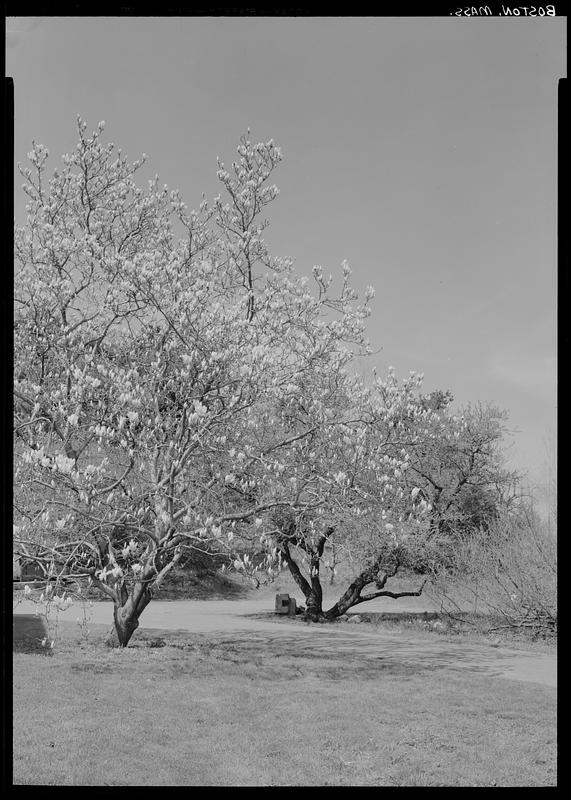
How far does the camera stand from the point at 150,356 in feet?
29.6

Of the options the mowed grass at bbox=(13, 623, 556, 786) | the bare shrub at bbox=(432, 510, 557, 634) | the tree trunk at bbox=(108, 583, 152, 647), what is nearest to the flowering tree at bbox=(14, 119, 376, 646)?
the tree trunk at bbox=(108, 583, 152, 647)

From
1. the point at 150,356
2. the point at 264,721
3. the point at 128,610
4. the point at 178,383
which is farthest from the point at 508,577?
the point at 150,356

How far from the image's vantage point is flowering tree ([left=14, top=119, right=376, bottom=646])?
778 cm

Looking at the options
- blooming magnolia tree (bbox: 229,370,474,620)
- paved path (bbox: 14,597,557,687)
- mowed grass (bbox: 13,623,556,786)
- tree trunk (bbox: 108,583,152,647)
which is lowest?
paved path (bbox: 14,597,557,687)

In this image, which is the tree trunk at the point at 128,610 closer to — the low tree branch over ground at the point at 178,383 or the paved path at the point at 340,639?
the low tree branch over ground at the point at 178,383

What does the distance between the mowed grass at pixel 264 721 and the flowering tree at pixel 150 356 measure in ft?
4.44

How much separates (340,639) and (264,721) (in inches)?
187

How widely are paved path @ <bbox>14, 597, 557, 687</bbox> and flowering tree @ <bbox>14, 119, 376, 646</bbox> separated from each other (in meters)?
1.67

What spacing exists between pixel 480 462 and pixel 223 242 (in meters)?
8.87

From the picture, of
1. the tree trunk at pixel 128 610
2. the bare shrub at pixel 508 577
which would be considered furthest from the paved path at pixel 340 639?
the tree trunk at pixel 128 610

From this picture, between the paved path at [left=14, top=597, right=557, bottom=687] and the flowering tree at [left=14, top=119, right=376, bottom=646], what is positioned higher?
the flowering tree at [left=14, top=119, right=376, bottom=646]

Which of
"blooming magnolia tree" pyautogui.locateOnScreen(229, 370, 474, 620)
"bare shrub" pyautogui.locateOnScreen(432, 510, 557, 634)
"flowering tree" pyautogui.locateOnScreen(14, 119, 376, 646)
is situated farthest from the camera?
"bare shrub" pyautogui.locateOnScreen(432, 510, 557, 634)

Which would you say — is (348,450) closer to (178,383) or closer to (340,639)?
(178,383)

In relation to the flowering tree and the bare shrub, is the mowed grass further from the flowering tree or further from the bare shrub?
the bare shrub
